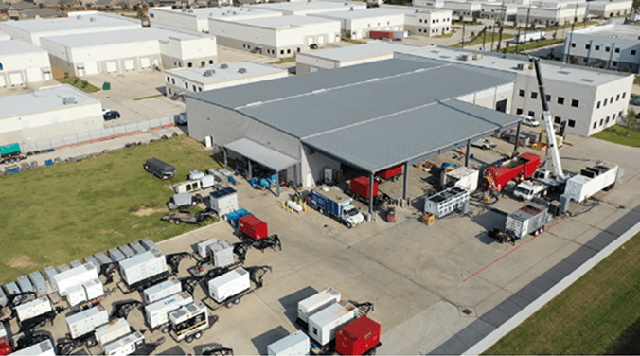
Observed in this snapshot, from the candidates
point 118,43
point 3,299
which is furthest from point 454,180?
point 118,43

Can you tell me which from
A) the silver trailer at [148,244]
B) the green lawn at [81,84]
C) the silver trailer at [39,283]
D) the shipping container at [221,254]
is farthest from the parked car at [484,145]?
the green lawn at [81,84]

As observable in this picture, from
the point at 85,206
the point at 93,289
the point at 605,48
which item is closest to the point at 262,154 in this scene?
the point at 85,206

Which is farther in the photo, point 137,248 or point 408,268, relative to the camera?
point 137,248

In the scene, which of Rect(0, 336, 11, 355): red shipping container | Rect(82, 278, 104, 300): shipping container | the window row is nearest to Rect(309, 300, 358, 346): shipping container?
Rect(82, 278, 104, 300): shipping container

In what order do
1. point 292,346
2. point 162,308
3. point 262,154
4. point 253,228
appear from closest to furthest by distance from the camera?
point 292,346, point 162,308, point 253,228, point 262,154

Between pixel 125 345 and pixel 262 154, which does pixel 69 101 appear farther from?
pixel 125 345

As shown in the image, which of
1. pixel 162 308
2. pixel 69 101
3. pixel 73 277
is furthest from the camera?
pixel 69 101

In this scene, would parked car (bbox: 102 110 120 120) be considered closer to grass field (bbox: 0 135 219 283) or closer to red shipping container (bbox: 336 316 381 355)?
grass field (bbox: 0 135 219 283)
